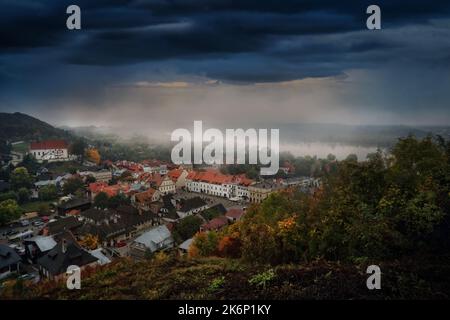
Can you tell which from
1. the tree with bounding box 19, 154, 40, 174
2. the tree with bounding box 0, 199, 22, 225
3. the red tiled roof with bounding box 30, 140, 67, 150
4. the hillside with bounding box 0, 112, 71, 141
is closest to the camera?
the hillside with bounding box 0, 112, 71, 141

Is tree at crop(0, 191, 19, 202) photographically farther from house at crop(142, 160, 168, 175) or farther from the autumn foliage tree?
the autumn foliage tree

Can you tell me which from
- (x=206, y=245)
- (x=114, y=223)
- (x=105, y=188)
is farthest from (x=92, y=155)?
(x=206, y=245)

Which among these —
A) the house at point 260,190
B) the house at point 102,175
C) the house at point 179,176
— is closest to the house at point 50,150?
the house at point 102,175

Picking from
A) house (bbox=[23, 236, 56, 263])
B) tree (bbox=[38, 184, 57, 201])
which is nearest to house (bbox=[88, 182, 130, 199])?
tree (bbox=[38, 184, 57, 201])

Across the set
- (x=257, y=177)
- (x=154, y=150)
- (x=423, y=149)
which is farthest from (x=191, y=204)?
(x=423, y=149)

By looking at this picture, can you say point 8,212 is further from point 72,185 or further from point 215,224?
point 215,224

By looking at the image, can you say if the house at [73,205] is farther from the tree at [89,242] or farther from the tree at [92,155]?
the tree at [89,242]
